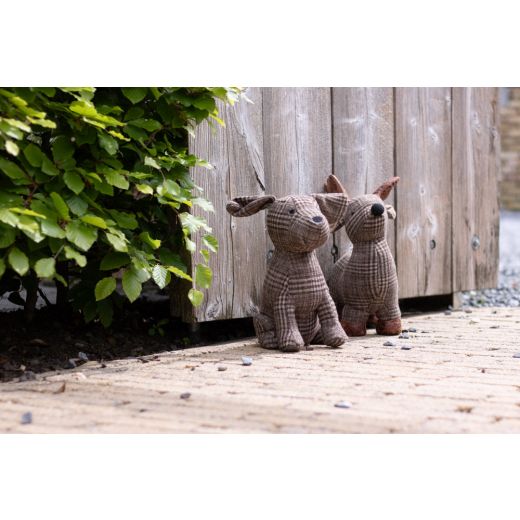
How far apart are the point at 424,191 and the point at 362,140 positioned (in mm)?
647

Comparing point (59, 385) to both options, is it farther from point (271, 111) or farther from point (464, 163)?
point (464, 163)

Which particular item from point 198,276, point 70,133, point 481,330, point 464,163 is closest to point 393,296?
point 481,330

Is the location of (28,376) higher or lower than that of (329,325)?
lower

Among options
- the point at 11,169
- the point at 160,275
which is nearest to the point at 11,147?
the point at 11,169

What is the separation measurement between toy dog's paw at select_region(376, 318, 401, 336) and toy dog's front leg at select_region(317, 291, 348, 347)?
1.59ft

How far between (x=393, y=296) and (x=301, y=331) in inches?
25.4

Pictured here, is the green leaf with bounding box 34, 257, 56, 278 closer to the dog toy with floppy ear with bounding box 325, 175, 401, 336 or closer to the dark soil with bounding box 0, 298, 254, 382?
the dark soil with bounding box 0, 298, 254, 382

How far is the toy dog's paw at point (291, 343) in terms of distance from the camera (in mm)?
3676

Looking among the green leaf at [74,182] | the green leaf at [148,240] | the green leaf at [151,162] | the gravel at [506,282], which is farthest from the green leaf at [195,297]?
the gravel at [506,282]

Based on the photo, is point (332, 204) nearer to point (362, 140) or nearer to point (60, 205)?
point (362, 140)

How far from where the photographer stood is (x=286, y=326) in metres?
3.71

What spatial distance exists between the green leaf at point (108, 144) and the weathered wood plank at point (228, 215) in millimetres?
696

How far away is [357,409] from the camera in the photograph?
251 centimetres

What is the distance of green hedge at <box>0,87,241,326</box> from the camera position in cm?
301
